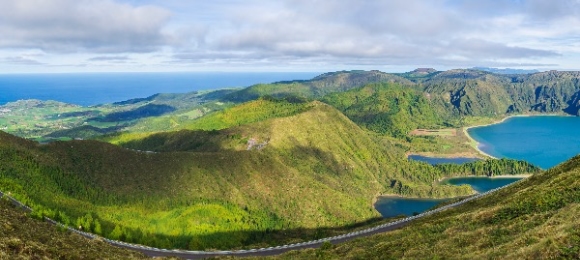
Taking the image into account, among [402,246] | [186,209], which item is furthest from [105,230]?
[402,246]

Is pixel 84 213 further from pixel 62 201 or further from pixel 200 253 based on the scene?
pixel 200 253

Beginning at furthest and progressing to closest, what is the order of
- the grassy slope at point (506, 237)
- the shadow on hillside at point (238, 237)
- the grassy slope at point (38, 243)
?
the shadow on hillside at point (238, 237) < the grassy slope at point (38, 243) < the grassy slope at point (506, 237)

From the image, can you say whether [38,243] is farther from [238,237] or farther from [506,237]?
[238,237]

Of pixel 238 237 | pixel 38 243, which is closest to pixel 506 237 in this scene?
pixel 38 243

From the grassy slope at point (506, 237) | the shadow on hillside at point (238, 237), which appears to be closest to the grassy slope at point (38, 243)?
the grassy slope at point (506, 237)

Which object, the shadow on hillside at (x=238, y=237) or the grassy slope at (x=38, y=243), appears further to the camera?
the shadow on hillside at (x=238, y=237)

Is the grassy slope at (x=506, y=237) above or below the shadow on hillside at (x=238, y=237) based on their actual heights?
above

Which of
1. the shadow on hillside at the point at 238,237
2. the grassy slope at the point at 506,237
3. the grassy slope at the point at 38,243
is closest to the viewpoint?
the grassy slope at the point at 506,237

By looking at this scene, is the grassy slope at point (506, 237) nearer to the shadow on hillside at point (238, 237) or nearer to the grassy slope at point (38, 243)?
the grassy slope at point (38, 243)
